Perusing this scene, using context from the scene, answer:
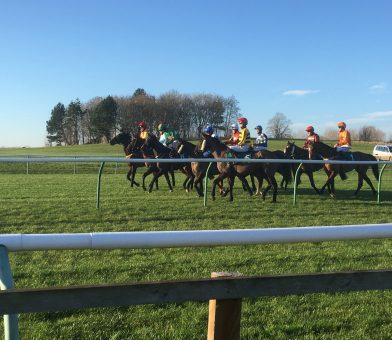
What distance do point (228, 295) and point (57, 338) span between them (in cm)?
161

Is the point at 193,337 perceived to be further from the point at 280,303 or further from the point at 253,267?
the point at 253,267

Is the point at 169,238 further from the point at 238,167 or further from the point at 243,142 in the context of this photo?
the point at 243,142

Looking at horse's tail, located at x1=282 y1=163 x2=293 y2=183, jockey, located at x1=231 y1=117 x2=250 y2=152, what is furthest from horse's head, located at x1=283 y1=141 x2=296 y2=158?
jockey, located at x1=231 y1=117 x2=250 y2=152

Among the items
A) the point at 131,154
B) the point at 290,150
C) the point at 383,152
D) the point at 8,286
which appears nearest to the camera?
the point at 8,286

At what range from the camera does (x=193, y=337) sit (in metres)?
2.86

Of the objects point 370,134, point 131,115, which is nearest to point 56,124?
point 131,115

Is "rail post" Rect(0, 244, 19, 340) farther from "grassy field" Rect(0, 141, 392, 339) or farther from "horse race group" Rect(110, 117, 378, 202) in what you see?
"horse race group" Rect(110, 117, 378, 202)

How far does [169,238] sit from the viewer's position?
1747mm

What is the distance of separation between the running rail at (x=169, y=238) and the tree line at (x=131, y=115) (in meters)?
58.3

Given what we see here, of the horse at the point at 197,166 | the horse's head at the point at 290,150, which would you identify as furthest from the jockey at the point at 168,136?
the horse's head at the point at 290,150

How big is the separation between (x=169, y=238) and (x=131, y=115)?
210 feet

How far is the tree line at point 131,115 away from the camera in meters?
64.5

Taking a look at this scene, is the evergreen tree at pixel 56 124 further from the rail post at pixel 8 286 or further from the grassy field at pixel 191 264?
the rail post at pixel 8 286

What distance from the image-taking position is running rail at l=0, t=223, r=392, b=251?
1663 mm
